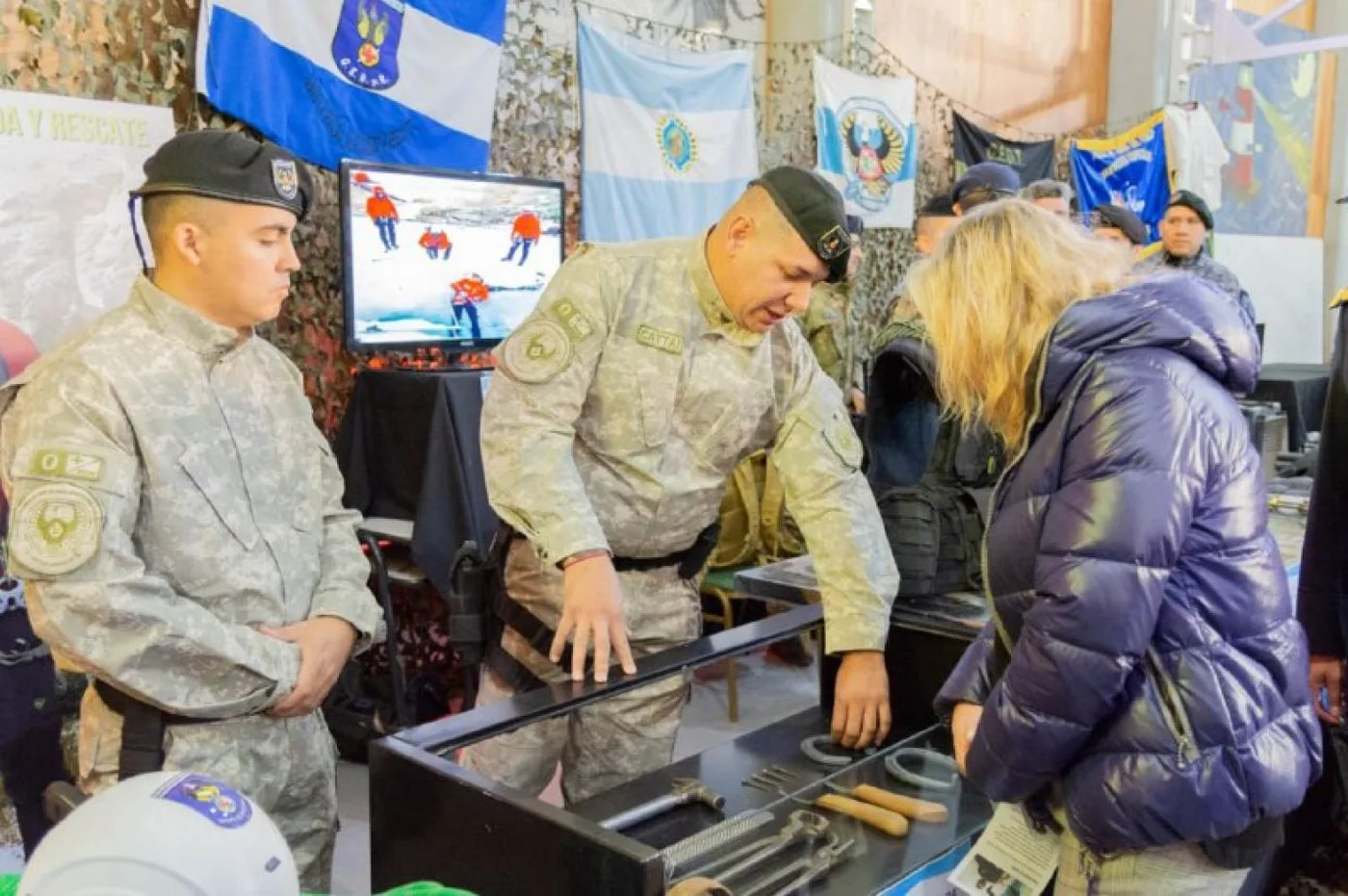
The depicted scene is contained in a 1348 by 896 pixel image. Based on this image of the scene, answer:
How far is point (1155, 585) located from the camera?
45.4 inches

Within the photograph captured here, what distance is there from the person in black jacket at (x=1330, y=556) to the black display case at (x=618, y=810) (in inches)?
29.8

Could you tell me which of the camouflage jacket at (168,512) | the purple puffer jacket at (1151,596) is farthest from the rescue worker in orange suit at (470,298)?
the purple puffer jacket at (1151,596)

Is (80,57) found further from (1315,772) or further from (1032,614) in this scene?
(1315,772)

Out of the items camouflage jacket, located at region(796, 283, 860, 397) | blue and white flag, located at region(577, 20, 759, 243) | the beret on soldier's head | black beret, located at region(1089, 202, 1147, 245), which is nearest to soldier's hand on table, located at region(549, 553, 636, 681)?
the beret on soldier's head

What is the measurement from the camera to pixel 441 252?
3691mm

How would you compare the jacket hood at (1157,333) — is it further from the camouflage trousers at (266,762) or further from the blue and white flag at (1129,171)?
the blue and white flag at (1129,171)

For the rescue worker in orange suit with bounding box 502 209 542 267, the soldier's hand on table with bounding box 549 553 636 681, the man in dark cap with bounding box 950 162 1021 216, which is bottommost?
the soldier's hand on table with bounding box 549 553 636 681

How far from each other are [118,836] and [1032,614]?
878 millimetres

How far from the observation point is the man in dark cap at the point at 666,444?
1.75 m

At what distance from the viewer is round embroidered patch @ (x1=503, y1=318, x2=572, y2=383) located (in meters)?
1.73

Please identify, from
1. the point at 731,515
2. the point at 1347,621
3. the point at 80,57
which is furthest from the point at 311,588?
the point at 731,515

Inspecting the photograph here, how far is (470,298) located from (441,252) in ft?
0.70

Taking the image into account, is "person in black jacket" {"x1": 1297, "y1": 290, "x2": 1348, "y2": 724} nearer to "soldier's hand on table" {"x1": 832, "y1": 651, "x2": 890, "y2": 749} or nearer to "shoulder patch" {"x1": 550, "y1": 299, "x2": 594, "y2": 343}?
"soldier's hand on table" {"x1": 832, "y1": 651, "x2": 890, "y2": 749}

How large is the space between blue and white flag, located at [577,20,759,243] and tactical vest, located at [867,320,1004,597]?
258 centimetres
